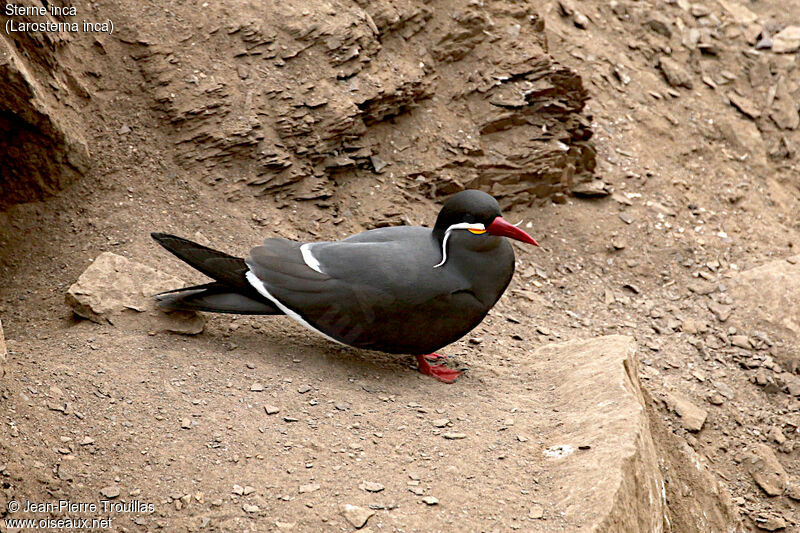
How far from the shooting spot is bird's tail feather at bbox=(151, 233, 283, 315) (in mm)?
4102

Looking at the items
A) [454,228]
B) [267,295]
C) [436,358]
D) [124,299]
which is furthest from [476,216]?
[124,299]

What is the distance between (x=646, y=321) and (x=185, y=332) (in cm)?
328

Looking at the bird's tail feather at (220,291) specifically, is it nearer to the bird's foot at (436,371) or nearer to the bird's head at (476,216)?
the bird's foot at (436,371)

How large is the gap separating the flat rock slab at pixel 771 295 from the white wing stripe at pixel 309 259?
10.9 feet

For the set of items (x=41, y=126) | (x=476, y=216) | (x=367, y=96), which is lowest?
(x=476, y=216)

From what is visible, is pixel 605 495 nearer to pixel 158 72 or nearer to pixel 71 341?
pixel 71 341

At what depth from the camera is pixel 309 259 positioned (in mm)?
4148

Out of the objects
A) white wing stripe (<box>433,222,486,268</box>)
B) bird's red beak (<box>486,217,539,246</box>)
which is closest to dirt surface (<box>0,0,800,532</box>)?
white wing stripe (<box>433,222,486,268</box>)

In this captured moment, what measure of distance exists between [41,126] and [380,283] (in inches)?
87.7

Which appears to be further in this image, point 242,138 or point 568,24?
point 568,24

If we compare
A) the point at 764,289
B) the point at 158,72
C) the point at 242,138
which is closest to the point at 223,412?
the point at 242,138

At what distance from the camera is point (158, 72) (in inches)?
205

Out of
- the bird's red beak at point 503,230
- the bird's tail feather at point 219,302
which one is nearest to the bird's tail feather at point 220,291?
the bird's tail feather at point 219,302

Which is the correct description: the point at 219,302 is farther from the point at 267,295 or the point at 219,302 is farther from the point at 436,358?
the point at 436,358
